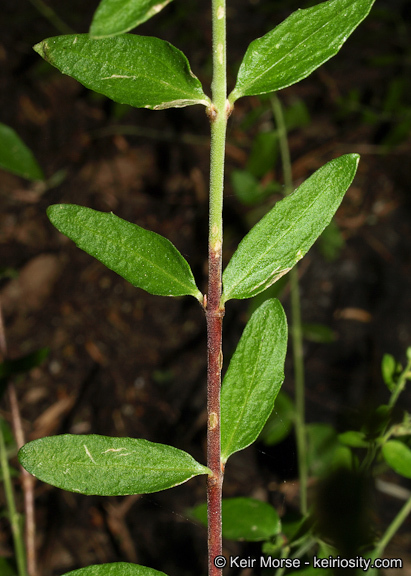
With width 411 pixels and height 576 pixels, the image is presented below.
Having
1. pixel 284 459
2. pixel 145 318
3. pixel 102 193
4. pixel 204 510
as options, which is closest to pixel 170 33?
pixel 102 193

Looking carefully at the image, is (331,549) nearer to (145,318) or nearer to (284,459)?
(284,459)

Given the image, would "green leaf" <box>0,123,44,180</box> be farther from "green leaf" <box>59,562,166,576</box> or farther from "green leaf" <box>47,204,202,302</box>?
"green leaf" <box>59,562,166,576</box>

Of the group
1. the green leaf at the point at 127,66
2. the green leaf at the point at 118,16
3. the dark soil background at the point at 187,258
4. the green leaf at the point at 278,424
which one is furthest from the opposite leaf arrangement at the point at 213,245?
the dark soil background at the point at 187,258

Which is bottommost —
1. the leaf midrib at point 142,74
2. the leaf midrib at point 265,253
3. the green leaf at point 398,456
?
the green leaf at point 398,456

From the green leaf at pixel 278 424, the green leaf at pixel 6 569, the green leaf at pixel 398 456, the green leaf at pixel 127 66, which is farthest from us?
the green leaf at pixel 278 424

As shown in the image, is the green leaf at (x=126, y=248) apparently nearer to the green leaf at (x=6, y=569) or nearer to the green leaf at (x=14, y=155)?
the green leaf at (x=14, y=155)

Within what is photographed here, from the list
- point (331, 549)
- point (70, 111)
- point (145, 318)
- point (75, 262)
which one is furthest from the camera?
point (70, 111)

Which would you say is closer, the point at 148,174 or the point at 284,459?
the point at 284,459

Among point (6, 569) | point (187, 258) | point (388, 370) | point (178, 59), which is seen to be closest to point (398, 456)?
point (388, 370)
